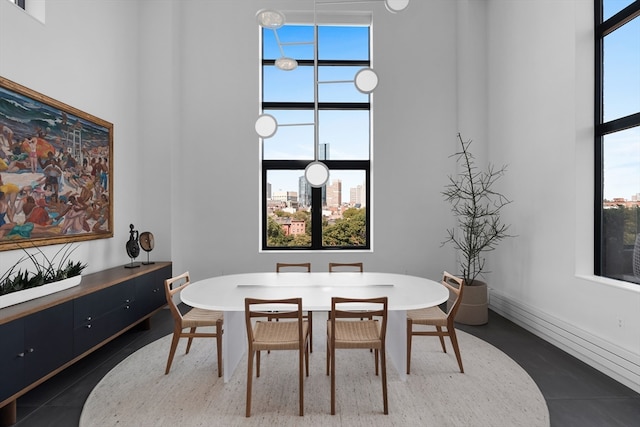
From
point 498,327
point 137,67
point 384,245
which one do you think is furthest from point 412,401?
point 137,67

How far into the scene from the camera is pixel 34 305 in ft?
7.04

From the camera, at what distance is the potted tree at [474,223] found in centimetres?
366

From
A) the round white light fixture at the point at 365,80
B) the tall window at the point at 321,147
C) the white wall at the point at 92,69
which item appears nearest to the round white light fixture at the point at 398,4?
the round white light fixture at the point at 365,80

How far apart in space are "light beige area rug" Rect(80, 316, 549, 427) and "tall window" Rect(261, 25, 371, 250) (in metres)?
2.20

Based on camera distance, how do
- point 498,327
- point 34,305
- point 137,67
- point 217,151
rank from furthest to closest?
point 217,151 < point 137,67 < point 498,327 < point 34,305

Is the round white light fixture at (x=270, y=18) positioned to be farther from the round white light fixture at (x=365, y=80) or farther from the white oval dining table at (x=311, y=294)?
the white oval dining table at (x=311, y=294)

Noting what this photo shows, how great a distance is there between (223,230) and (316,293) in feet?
8.37

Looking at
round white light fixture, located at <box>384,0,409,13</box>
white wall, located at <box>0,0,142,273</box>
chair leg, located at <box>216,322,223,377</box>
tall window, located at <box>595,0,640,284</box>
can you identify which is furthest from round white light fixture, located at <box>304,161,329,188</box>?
tall window, located at <box>595,0,640,284</box>

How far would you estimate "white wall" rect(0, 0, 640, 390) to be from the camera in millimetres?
3354

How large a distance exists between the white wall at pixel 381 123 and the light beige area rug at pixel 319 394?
4.29ft

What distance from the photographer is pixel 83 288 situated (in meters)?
2.66

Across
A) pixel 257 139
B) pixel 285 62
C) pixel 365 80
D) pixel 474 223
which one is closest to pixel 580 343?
pixel 474 223

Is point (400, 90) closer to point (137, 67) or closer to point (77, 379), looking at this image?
point (137, 67)

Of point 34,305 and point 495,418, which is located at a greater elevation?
point 34,305
